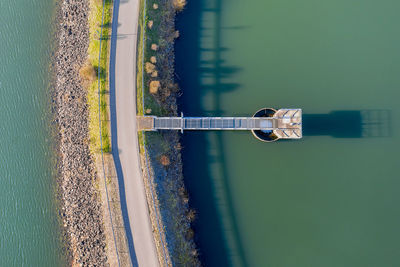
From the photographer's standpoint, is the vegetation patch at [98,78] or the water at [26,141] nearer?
the vegetation patch at [98,78]

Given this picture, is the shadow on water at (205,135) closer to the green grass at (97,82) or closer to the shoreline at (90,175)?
the shoreline at (90,175)

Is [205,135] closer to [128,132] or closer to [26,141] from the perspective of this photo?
[128,132]

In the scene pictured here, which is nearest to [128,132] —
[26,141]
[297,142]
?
[26,141]

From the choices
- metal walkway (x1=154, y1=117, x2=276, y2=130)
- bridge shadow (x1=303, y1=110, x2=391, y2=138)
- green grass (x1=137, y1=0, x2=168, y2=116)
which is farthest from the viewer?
bridge shadow (x1=303, y1=110, x2=391, y2=138)

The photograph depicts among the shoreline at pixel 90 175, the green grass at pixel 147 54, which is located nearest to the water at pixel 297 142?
the shoreline at pixel 90 175

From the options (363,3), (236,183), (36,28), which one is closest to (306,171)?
(236,183)

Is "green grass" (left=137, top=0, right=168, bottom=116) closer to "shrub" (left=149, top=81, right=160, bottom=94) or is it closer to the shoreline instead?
"shrub" (left=149, top=81, right=160, bottom=94)

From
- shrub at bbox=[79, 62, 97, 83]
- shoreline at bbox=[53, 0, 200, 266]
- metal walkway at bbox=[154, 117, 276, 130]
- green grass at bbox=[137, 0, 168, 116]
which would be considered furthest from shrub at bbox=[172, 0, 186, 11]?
metal walkway at bbox=[154, 117, 276, 130]
